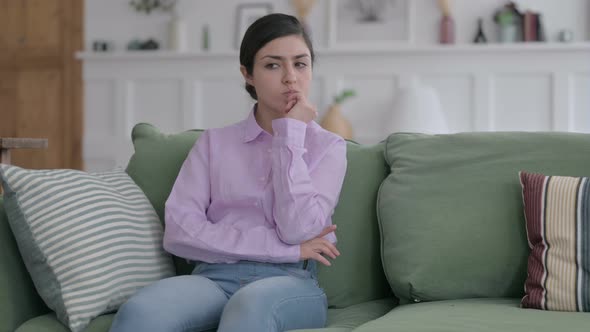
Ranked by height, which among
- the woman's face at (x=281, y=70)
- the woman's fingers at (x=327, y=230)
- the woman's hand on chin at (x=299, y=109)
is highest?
the woman's face at (x=281, y=70)

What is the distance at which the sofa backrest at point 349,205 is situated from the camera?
6.34 ft

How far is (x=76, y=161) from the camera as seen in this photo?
561 centimetres

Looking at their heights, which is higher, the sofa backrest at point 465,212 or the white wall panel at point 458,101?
the white wall panel at point 458,101

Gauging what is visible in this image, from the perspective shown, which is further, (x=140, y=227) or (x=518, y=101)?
(x=518, y=101)

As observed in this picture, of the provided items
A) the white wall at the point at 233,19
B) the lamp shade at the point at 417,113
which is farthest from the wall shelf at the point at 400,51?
the lamp shade at the point at 417,113

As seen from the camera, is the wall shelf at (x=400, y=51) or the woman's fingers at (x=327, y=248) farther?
the wall shelf at (x=400, y=51)

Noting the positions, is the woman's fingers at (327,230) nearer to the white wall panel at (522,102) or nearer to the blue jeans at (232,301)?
the blue jeans at (232,301)

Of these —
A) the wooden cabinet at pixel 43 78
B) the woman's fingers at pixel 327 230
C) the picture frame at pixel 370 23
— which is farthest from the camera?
the wooden cabinet at pixel 43 78

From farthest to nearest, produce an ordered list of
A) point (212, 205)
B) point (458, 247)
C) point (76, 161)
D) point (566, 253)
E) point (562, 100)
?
point (76, 161)
point (562, 100)
point (212, 205)
point (458, 247)
point (566, 253)

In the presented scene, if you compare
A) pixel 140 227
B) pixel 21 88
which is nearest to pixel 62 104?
pixel 21 88

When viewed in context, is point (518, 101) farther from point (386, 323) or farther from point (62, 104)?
point (386, 323)

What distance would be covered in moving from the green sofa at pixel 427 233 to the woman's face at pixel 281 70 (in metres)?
0.24

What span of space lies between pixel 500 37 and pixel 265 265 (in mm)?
3686

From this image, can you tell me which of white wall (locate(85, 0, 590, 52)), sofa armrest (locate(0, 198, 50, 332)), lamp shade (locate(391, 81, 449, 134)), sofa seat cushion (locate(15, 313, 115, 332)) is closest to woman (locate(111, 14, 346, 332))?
sofa seat cushion (locate(15, 313, 115, 332))
